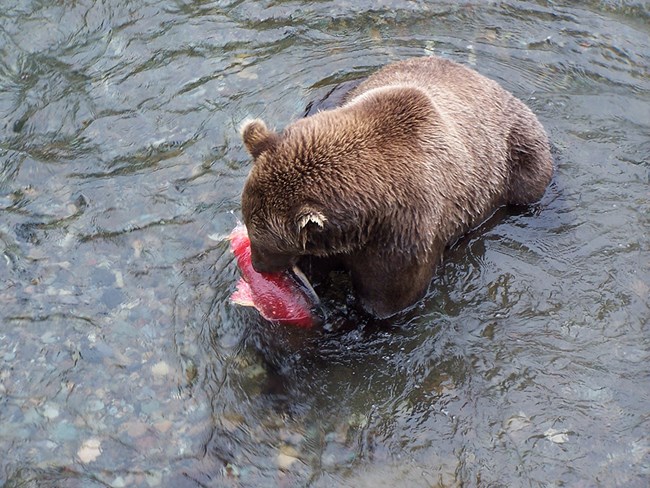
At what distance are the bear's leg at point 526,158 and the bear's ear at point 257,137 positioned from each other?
2.55m

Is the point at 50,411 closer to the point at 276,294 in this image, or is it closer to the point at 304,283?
the point at 276,294

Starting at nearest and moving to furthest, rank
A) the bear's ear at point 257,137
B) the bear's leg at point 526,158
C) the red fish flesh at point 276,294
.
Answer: the bear's ear at point 257,137 → the red fish flesh at point 276,294 → the bear's leg at point 526,158

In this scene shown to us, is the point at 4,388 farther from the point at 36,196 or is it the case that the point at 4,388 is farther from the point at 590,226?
the point at 590,226

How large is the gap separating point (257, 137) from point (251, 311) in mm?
1513

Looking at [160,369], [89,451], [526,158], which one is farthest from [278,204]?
[526,158]

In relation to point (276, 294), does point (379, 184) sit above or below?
above

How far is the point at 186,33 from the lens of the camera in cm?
881

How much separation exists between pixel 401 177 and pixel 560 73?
4080 millimetres

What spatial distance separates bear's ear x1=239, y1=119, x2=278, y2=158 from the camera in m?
5.66

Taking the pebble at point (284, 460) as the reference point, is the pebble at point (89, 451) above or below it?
above

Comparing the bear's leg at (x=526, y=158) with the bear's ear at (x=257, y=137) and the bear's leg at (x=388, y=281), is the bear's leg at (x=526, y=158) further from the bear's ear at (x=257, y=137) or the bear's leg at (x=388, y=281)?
the bear's ear at (x=257, y=137)

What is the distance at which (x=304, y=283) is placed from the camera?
609 centimetres

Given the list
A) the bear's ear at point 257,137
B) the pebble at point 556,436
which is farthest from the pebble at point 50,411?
the pebble at point 556,436

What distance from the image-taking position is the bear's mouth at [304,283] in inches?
239
